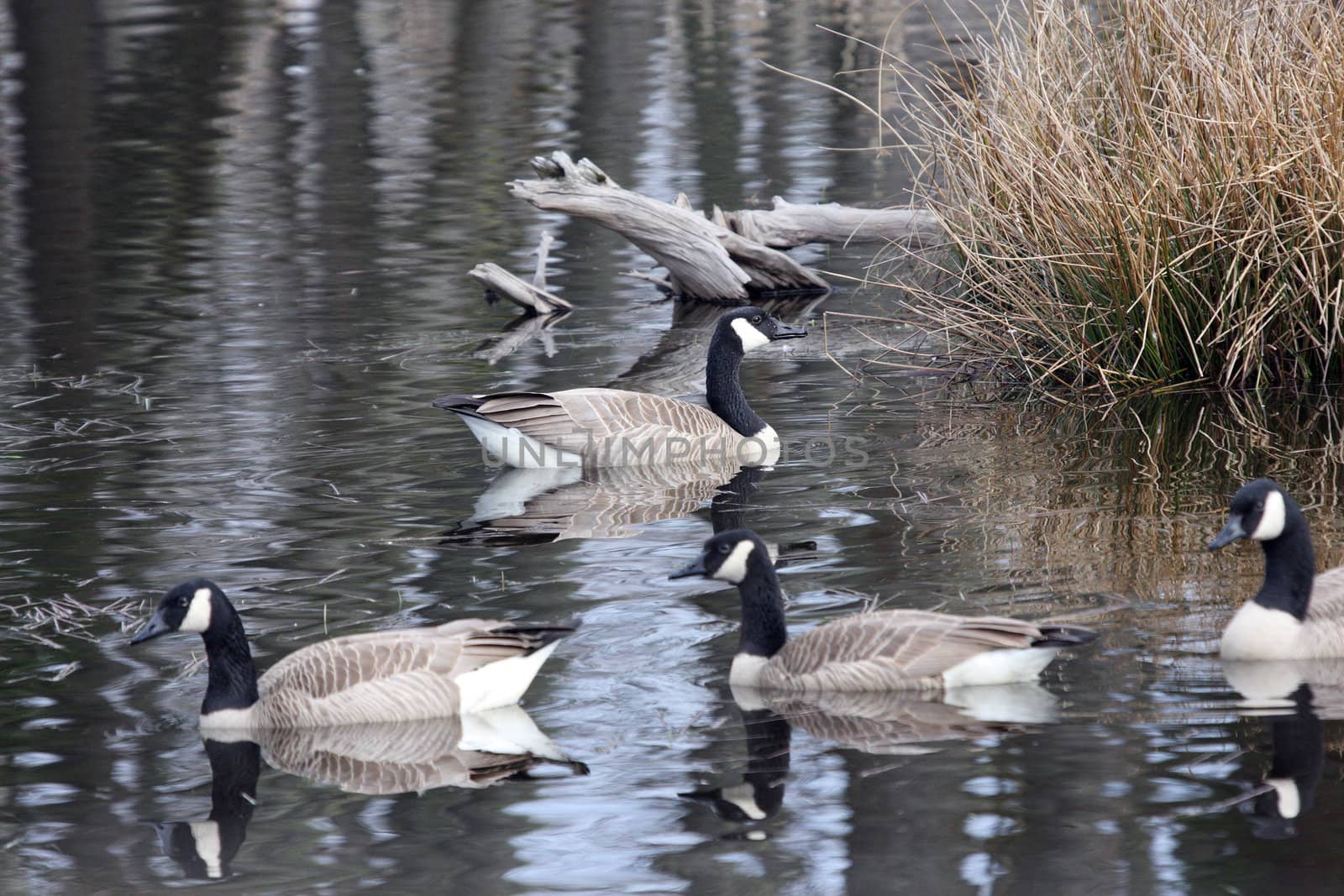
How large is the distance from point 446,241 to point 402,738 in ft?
49.5

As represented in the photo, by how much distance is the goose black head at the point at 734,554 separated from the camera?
26.7ft

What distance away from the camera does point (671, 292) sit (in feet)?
64.9

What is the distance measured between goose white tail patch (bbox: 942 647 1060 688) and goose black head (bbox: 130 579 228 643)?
3284mm

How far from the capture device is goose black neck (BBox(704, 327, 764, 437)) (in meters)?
13.0

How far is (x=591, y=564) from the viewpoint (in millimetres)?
10016

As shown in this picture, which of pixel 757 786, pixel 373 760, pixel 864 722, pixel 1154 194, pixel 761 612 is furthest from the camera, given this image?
pixel 1154 194

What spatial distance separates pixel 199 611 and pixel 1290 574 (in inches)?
194

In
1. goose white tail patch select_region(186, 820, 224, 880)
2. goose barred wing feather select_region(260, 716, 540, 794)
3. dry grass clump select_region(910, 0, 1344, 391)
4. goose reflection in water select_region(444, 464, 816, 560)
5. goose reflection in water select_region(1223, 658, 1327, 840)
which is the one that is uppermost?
dry grass clump select_region(910, 0, 1344, 391)

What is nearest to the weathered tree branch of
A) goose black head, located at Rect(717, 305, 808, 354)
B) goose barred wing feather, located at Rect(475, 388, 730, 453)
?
goose black head, located at Rect(717, 305, 808, 354)

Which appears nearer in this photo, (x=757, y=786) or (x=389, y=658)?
→ (x=757, y=786)

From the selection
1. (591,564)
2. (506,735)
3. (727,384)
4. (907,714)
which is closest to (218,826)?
(506,735)

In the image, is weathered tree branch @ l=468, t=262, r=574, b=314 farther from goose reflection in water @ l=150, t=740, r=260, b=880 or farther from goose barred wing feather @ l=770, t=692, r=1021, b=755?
goose reflection in water @ l=150, t=740, r=260, b=880

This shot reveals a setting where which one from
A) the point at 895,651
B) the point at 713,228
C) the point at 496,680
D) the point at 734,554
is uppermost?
the point at 713,228

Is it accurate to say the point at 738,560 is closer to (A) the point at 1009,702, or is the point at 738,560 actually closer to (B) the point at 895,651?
(B) the point at 895,651
